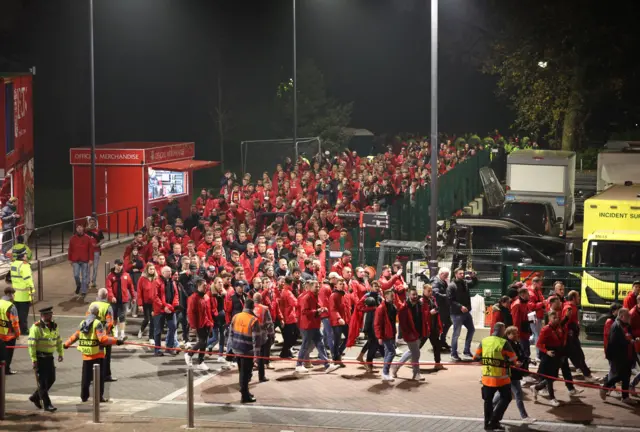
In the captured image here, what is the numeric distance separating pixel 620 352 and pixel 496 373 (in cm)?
263

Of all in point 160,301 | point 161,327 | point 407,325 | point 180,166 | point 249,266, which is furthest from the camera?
point 180,166

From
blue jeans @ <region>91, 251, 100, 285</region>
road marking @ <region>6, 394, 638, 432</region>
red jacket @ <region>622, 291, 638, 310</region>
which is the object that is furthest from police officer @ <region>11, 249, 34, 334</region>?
red jacket @ <region>622, 291, 638, 310</region>

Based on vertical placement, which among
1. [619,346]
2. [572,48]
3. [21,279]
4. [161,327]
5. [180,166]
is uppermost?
[572,48]

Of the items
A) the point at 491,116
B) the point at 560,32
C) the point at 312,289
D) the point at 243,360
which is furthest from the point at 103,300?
the point at 491,116

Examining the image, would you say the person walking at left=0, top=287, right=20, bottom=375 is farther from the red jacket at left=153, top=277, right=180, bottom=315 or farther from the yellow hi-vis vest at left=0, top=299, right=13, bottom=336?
the red jacket at left=153, top=277, right=180, bottom=315

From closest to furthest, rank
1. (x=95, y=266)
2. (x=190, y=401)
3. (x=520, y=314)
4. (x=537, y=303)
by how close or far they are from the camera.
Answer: (x=190, y=401)
(x=520, y=314)
(x=537, y=303)
(x=95, y=266)

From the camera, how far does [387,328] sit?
15773 millimetres

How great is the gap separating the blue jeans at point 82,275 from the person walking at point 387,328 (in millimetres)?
8791

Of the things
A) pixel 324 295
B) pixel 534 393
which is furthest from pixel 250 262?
pixel 534 393

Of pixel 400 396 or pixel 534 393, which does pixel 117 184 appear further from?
pixel 534 393

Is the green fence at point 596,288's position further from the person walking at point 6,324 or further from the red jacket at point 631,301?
the person walking at point 6,324

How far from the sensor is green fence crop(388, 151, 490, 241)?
82.4 feet

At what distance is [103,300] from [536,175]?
64.6 ft

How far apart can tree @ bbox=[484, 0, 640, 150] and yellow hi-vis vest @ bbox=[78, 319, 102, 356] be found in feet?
108
